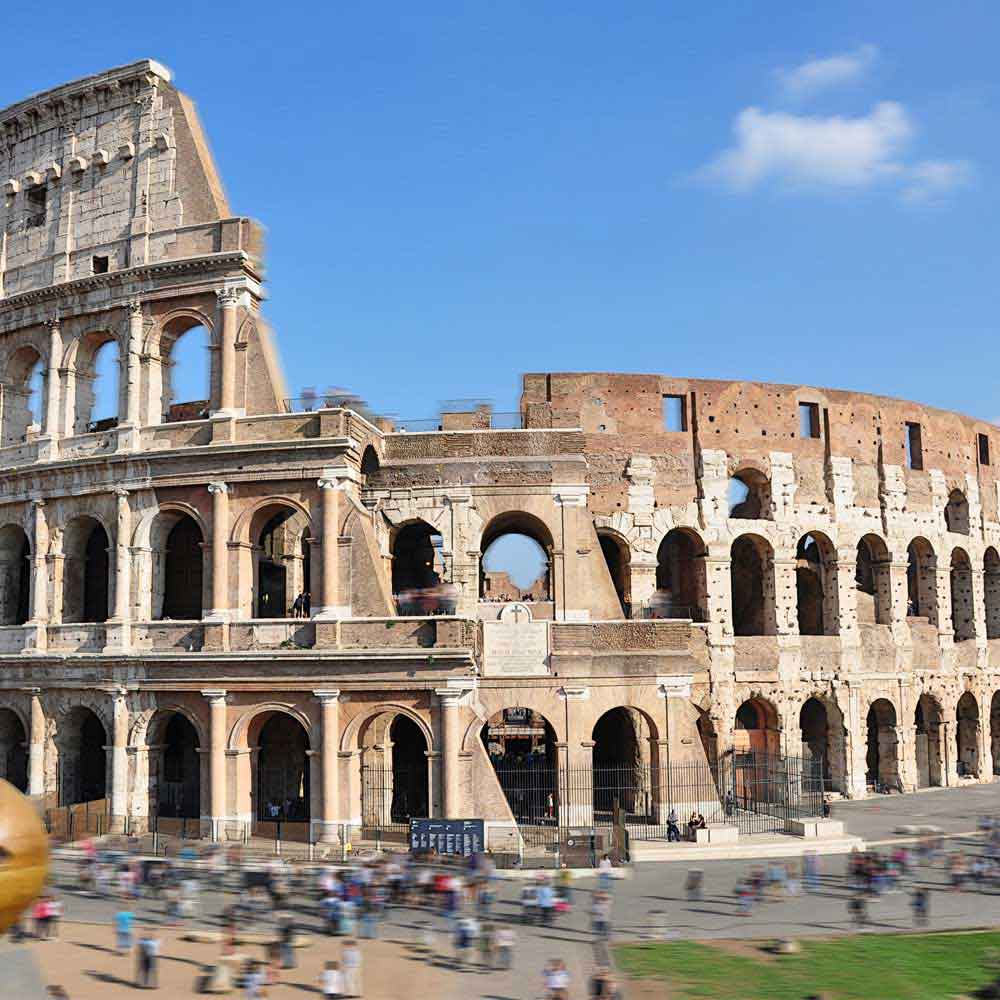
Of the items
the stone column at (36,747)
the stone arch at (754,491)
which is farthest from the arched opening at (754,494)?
the stone column at (36,747)

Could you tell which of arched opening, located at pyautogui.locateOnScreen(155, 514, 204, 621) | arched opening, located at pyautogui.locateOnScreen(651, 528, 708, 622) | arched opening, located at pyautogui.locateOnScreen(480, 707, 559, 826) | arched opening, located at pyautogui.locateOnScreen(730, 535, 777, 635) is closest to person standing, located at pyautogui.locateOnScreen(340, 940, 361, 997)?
arched opening, located at pyautogui.locateOnScreen(480, 707, 559, 826)

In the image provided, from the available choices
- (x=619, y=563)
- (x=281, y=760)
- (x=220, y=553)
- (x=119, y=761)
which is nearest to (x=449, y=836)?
(x=281, y=760)

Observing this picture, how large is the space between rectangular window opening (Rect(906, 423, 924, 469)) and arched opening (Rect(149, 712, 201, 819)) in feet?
81.3

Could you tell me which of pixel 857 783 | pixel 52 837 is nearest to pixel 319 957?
pixel 52 837

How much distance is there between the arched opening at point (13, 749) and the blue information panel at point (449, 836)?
12580 mm

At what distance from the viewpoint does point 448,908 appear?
1953cm

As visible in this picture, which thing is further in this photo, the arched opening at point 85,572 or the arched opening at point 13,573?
the arched opening at point 13,573

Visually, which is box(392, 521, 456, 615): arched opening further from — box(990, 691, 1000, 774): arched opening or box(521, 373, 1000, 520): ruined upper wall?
box(990, 691, 1000, 774): arched opening

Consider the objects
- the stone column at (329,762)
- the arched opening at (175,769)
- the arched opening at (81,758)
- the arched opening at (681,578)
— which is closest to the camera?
the stone column at (329,762)

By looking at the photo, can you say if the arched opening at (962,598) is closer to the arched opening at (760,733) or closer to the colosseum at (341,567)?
the colosseum at (341,567)

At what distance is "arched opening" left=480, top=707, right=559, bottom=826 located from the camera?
90.4 feet

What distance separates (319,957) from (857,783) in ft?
69.4

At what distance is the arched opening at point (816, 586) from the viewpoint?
3378cm

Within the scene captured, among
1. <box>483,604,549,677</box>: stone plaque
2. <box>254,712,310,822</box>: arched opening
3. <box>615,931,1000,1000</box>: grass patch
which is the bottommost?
<box>615,931,1000,1000</box>: grass patch
